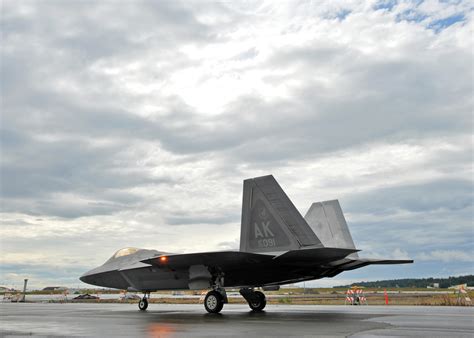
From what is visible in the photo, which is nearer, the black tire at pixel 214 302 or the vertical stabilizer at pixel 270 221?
the vertical stabilizer at pixel 270 221

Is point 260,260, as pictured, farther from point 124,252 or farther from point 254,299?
point 124,252

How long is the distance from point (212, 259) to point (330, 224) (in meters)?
6.45

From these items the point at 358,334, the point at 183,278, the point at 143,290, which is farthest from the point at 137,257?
the point at 358,334

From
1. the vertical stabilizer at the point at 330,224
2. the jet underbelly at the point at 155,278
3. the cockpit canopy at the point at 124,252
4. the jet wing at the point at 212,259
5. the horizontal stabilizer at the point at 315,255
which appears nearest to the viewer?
the horizontal stabilizer at the point at 315,255

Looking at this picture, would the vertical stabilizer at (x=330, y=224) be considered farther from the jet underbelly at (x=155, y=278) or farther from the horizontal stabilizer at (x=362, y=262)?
the jet underbelly at (x=155, y=278)

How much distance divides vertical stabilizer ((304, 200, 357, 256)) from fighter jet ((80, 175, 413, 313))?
1.22 ft

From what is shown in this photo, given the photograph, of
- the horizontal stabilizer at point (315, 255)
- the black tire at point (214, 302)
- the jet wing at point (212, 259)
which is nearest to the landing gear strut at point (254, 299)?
the black tire at point (214, 302)

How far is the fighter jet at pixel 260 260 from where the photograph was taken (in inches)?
606

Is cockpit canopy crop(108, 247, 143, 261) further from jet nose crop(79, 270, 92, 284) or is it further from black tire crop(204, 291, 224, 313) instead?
black tire crop(204, 291, 224, 313)

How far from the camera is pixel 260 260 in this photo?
15633 millimetres

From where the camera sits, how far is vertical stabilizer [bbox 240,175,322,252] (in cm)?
1559

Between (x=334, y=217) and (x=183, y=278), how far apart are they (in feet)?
22.9

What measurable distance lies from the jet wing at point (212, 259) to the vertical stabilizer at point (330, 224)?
502 centimetres

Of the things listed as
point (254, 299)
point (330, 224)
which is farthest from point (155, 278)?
point (330, 224)
